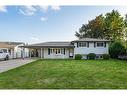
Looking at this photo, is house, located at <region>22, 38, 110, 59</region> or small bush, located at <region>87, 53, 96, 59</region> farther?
house, located at <region>22, 38, 110, 59</region>

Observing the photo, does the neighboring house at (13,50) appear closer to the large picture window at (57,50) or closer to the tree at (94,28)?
the large picture window at (57,50)

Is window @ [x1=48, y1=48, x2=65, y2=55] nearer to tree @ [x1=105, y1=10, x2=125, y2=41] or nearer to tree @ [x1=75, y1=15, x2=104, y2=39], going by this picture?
tree @ [x1=105, y1=10, x2=125, y2=41]

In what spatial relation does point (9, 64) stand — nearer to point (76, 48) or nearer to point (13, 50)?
point (76, 48)

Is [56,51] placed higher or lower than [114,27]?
lower

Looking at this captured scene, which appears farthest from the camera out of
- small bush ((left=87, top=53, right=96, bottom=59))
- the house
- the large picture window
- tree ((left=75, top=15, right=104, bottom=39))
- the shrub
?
tree ((left=75, top=15, right=104, bottom=39))

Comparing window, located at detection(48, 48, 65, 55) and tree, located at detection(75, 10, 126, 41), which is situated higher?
tree, located at detection(75, 10, 126, 41)

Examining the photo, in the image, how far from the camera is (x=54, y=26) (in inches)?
1950

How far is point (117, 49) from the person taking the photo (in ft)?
128

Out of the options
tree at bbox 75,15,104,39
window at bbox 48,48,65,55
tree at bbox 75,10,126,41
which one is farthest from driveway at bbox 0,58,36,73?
tree at bbox 75,15,104,39

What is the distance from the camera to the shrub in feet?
126

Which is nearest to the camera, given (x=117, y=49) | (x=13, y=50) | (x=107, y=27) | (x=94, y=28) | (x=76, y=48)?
(x=117, y=49)

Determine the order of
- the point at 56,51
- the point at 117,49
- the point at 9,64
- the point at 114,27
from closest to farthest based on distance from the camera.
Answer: the point at 9,64
the point at 117,49
the point at 56,51
the point at 114,27

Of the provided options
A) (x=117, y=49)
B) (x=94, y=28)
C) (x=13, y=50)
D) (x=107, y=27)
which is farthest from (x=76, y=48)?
(x=94, y=28)
